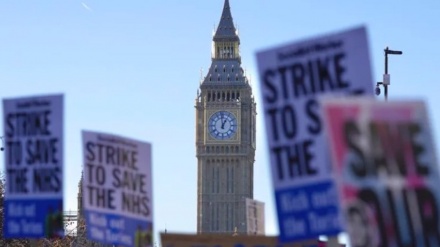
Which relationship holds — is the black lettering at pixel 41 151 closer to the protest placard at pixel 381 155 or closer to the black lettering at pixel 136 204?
the black lettering at pixel 136 204

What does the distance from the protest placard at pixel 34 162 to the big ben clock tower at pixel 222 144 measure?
493 feet

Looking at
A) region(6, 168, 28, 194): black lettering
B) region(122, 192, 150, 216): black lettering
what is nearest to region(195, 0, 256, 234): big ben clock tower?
region(6, 168, 28, 194): black lettering

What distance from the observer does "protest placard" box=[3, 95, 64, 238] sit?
20.5 m

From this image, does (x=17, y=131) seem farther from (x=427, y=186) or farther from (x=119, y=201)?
(x=427, y=186)

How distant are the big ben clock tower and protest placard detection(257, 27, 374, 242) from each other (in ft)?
513

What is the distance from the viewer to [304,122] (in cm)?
1502

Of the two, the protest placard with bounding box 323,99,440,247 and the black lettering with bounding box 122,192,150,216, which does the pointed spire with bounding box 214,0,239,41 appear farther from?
the protest placard with bounding box 323,99,440,247

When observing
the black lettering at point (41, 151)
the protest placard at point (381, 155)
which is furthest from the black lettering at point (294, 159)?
the black lettering at point (41, 151)

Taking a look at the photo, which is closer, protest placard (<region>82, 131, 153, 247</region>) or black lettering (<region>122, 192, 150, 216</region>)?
protest placard (<region>82, 131, 153, 247</region>)

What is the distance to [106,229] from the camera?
20750mm

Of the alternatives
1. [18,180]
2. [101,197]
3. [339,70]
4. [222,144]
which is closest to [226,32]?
[222,144]

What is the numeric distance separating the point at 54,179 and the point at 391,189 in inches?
384

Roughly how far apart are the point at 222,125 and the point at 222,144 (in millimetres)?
2469

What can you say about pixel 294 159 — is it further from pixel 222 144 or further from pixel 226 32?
pixel 226 32
